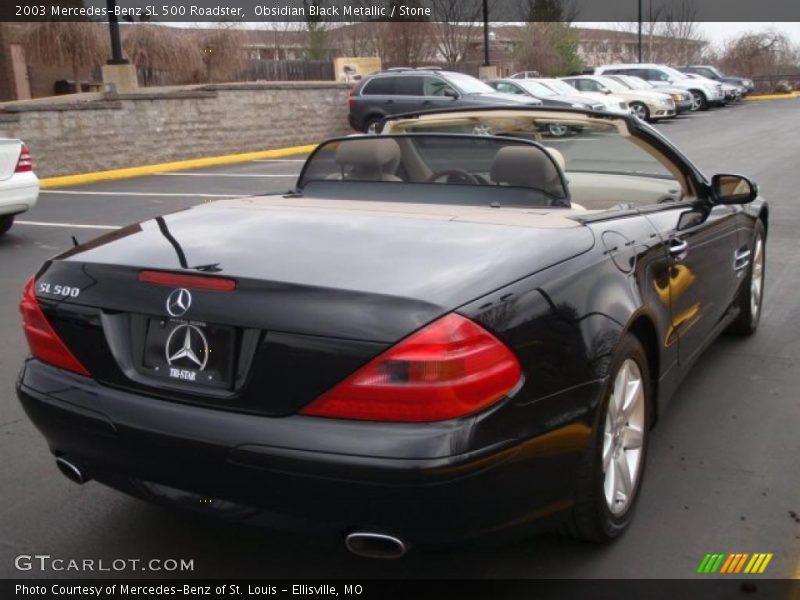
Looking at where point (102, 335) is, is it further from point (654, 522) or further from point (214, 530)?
point (654, 522)

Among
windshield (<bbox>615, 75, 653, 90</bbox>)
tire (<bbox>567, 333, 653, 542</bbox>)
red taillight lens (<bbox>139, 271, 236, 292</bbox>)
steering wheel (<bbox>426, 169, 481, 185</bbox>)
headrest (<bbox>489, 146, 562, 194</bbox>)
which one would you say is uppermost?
headrest (<bbox>489, 146, 562, 194</bbox>)

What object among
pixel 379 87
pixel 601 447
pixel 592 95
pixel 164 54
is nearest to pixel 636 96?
pixel 592 95

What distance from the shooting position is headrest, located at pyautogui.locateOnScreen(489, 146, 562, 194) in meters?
3.58

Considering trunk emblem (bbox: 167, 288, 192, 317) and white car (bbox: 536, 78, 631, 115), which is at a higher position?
trunk emblem (bbox: 167, 288, 192, 317)

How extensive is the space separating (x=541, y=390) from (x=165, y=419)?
1099 millimetres

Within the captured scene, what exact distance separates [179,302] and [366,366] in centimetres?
63

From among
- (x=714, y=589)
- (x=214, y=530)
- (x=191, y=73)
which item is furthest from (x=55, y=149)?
(x=714, y=589)

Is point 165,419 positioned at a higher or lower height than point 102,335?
lower

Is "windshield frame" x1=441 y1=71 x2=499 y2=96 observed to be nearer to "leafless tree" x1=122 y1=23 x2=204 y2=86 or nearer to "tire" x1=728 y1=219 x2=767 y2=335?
"leafless tree" x1=122 y1=23 x2=204 y2=86

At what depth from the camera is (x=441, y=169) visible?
412 centimetres

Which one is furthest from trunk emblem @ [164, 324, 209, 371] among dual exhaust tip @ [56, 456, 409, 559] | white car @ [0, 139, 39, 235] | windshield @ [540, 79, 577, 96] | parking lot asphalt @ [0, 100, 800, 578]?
windshield @ [540, 79, 577, 96]

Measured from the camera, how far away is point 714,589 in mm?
2789

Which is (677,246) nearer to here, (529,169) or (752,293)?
(529,169)

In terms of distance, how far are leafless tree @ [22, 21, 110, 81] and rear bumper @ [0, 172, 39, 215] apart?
1904 cm
